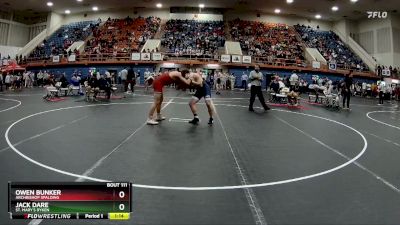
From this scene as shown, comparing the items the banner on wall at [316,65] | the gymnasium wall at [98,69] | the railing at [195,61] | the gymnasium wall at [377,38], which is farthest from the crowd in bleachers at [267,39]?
the gymnasium wall at [98,69]

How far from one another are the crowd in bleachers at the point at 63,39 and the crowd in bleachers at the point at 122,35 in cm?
158

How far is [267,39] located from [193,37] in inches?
325

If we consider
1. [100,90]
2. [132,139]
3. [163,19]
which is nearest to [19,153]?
[132,139]

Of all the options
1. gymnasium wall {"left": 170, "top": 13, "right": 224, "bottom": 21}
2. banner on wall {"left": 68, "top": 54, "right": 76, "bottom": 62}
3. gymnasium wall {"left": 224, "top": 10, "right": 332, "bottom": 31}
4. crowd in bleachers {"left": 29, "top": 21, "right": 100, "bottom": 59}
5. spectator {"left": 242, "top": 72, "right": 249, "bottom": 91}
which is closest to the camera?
spectator {"left": 242, "top": 72, "right": 249, "bottom": 91}

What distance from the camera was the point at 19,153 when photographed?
5973 mm

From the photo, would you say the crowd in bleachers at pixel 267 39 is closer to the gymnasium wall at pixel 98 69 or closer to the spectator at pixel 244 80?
the spectator at pixel 244 80

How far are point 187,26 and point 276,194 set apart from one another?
3621cm

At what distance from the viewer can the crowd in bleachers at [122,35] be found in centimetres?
3588

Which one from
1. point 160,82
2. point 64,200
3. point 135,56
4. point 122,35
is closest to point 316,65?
point 135,56

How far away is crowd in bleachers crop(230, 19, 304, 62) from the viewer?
117ft

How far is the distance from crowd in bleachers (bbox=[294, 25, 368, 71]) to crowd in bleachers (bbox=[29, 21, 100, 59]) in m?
24.9

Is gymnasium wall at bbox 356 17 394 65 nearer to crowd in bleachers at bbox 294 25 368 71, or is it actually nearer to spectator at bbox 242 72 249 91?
crowd in bleachers at bbox 294 25 368 71

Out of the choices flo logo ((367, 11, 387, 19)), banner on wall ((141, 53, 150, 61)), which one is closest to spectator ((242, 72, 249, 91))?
banner on wall ((141, 53, 150, 61))

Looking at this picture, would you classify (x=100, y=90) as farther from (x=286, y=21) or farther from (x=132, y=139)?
(x=286, y=21)
